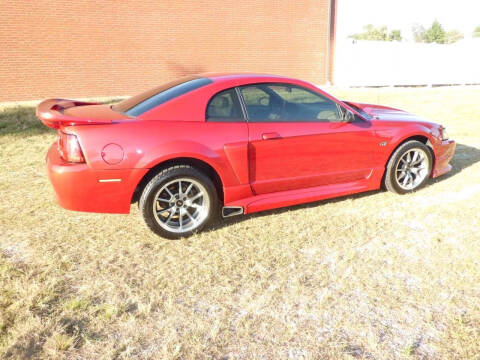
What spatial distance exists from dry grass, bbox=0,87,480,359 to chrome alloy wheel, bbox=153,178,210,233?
17cm

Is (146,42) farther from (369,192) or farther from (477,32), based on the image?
(477,32)

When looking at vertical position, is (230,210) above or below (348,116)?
below

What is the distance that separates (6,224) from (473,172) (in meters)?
5.89

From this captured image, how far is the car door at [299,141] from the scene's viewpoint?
3.91m

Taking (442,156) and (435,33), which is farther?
(435,33)

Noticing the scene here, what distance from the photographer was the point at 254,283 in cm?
307

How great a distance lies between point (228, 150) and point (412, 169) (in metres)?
2.45

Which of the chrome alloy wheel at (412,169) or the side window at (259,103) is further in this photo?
the chrome alloy wheel at (412,169)

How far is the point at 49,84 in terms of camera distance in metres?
13.8

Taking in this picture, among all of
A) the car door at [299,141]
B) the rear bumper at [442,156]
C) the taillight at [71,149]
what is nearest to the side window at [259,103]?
the car door at [299,141]

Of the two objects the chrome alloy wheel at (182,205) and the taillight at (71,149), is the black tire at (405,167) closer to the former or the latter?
the chrome alloy wheel at (182,205)

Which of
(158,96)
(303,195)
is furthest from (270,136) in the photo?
(158,96)

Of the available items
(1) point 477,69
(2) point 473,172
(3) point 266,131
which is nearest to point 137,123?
(3) point 266,131

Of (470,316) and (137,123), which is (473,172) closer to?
(470,316)
